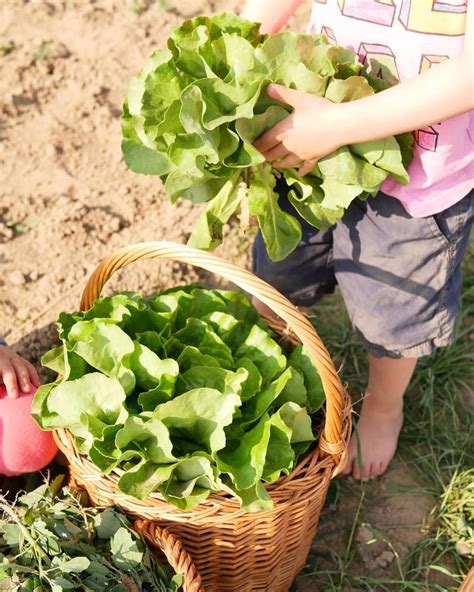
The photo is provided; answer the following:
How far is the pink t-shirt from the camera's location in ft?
5.14

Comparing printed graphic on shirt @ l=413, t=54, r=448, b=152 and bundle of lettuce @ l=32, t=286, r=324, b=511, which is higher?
printed graphic on shirt @ l=413, t=54, r=448, b=152

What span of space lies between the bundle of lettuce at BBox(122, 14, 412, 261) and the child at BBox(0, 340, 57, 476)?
1.85 ft

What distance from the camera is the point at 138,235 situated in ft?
8.63

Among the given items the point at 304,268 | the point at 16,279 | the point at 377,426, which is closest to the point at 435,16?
the point at 304,268

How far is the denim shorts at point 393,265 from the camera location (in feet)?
5.86

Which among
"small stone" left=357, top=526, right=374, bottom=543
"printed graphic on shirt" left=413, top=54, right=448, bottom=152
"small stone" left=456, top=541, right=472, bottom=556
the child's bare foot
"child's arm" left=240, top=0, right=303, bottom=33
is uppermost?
"child's arm" left=240, top=0, right=303, bottom=33

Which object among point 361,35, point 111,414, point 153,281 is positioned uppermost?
point 361,35

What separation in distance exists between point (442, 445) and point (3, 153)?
178 cm

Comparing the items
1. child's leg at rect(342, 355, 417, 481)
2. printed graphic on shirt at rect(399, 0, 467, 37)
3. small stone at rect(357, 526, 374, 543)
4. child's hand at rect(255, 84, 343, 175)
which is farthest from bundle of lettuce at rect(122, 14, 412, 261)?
small stone at rect(357, 526, 374, 543)

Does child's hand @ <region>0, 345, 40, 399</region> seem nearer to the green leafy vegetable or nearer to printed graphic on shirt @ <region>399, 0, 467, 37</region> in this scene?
the green leafy vegetable

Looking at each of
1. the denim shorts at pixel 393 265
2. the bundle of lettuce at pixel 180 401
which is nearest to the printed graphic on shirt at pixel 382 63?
the denim shorts at pixel 393 265

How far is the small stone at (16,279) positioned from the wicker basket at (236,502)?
74cm

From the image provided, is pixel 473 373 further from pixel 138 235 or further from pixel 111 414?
pixel 111 414

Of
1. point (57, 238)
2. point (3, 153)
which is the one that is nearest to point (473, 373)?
point (57, 238)
